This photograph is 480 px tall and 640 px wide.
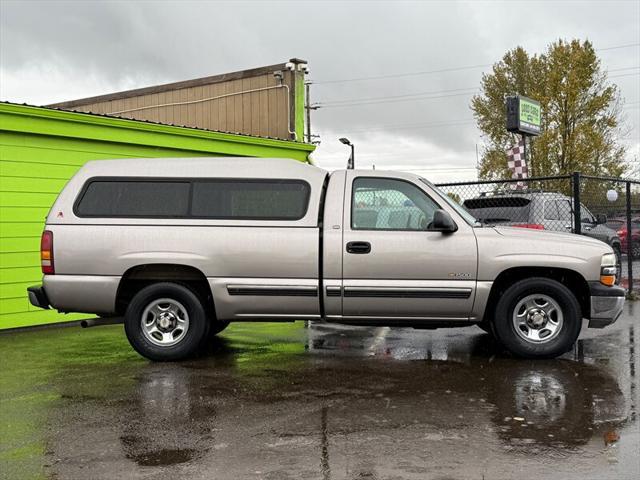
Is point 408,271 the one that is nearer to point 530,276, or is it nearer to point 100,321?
point 530,276

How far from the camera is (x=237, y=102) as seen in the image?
14914 mm

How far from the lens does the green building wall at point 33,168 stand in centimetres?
946

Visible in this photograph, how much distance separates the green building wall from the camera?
9.46 metres

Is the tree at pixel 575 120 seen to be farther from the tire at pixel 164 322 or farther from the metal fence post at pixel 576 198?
the tire at pixel 164 322

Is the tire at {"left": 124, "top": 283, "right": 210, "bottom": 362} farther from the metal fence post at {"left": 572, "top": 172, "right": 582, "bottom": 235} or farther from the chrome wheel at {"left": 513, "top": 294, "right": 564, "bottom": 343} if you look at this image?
the metal fence post at {"left": 572, "top": 172, "right": 582, "bottom": 235}

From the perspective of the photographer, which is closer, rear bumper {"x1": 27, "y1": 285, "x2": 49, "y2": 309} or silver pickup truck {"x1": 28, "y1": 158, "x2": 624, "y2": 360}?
silver pickup truck {"x1": 28, "y1": 158, "x2": 624, "y2": 360}

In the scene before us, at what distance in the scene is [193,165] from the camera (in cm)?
742

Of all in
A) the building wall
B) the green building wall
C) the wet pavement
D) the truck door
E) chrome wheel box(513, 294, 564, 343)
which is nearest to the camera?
the wet pavement

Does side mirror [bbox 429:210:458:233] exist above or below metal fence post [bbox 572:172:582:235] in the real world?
below

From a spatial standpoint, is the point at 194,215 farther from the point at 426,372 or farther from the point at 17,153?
the point at 17,153

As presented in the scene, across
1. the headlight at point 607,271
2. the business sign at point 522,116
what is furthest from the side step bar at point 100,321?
the business sign at point 522,116

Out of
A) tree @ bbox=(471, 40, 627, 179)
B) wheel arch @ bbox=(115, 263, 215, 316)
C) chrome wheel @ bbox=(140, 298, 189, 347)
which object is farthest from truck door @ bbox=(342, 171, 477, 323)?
tree @ bbox=(471, 40, 627, 179)

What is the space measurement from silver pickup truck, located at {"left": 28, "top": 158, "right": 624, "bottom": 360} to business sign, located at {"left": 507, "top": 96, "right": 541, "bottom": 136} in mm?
14486

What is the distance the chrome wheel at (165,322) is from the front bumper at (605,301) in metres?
4.07
